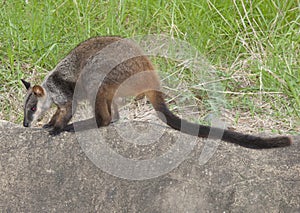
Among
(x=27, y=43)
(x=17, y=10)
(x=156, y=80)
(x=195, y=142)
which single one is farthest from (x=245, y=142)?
(x=17, y=10)

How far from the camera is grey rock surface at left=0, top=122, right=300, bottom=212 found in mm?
3896

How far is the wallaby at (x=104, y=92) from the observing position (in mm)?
4074

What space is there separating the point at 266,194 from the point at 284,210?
0.50 ft

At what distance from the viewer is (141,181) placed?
13.3 feet

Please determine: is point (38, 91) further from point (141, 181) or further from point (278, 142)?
point (278, 142)

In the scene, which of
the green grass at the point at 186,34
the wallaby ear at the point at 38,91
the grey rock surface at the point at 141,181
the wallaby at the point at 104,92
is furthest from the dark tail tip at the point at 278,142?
the wallaby ear at the point at 38,91

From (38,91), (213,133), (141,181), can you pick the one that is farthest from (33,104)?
(213,133)

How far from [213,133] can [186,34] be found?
178 centimetres

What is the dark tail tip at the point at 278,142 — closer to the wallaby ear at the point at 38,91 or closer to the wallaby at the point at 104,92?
→ the wallaby at the point at 104,92

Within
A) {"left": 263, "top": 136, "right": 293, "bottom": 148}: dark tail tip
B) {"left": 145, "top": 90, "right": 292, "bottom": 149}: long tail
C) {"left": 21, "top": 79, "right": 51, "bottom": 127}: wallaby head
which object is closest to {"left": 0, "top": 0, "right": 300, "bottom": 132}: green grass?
{"left": 21, "top": 79, "right": 51, "bottom": 127}: wallaby head

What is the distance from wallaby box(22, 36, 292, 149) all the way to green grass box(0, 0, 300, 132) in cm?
68

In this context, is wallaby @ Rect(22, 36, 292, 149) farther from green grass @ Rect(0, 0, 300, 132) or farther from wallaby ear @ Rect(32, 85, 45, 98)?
green grass @ Rect(0, 0, 300, 132)

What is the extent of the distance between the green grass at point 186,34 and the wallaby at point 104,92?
68 cm

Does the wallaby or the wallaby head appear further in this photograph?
the wallaby head
